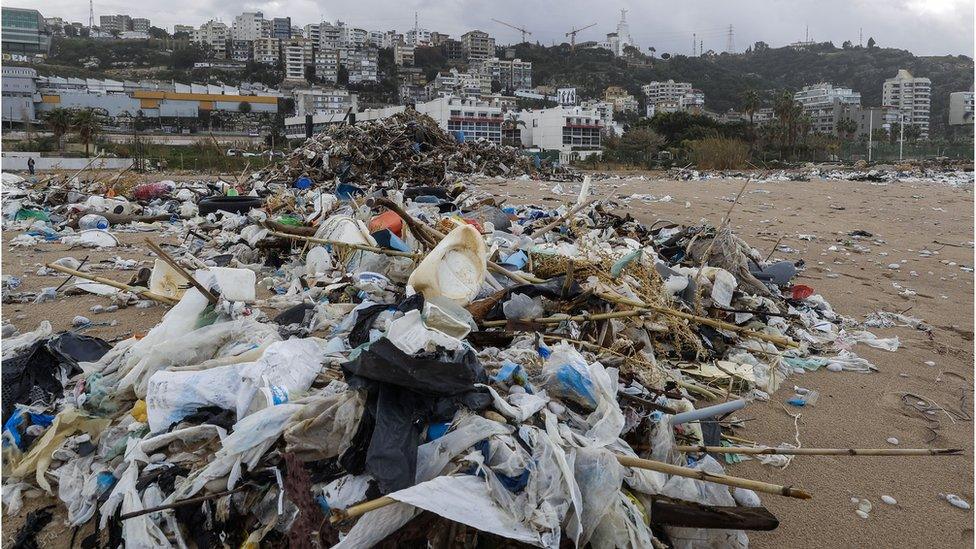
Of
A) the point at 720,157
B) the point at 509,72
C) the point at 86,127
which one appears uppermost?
the point at 509,72

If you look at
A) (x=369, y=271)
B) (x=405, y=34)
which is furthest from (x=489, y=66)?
(x=369, y=271)

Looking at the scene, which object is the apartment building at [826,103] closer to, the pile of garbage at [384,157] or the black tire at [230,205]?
the pile of garbage at [384,157]

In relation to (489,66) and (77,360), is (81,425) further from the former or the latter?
(489,66)

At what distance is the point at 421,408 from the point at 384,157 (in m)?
10.9

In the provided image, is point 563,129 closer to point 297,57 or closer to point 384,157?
point 384,157

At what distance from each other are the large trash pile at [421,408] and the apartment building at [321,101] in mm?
57381

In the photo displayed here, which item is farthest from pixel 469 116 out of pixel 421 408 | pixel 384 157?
pixel 421 408

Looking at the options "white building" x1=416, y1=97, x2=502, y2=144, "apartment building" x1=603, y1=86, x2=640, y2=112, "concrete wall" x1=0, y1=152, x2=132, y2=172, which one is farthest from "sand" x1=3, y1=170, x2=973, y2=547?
"apartment building" x1=603, y1=86, x2=640, y2=112

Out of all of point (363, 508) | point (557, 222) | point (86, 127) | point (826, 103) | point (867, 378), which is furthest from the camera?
point (826, 103)

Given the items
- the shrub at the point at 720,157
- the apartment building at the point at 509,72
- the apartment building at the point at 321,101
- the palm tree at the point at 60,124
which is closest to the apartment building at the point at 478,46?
the apartment building at the point at 509,72

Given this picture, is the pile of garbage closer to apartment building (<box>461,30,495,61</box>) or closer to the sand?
the sand

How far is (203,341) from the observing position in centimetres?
284

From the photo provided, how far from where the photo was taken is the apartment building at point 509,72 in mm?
95125

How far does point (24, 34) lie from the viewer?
8494 cm
